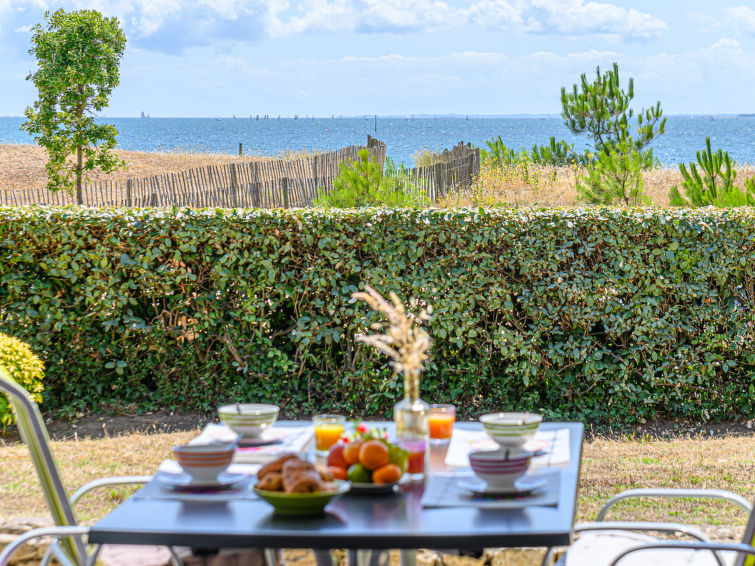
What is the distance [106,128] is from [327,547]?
11626 millimetres

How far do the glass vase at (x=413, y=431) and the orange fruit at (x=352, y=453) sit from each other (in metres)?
0.14

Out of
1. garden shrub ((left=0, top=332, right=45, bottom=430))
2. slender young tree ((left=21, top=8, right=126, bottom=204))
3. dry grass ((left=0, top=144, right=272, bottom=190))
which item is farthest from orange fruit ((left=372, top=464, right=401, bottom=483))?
dry grass ((left=0, top=144, right=272, bottom=190))

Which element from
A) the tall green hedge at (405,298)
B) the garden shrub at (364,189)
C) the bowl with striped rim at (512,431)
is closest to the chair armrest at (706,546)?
the bowl with striped rim at (512,431)

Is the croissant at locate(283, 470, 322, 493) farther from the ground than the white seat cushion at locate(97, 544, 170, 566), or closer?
farther from the ground

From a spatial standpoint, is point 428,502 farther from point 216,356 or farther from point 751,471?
point 216,356

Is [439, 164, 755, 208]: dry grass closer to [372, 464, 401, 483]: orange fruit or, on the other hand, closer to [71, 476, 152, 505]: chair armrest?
[71, 476, 152, 505]: chair armrest

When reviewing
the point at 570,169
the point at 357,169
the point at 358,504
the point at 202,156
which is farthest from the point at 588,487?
the point at 202,156

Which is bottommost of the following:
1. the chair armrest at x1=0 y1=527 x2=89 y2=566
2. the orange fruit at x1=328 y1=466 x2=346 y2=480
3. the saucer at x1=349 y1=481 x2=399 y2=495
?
the chair armrest at x1=0 y1=527 x2=89 y2=566

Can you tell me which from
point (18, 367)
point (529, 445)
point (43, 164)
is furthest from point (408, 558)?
point (43, 164)

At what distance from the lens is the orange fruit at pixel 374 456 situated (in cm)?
202

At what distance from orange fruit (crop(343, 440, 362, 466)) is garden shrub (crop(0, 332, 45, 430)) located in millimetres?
3710

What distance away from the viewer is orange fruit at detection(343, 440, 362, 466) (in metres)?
2.06

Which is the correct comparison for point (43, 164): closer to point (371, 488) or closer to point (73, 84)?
point (73, 84)

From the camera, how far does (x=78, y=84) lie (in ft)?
39.5
